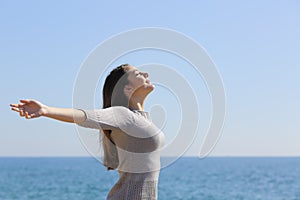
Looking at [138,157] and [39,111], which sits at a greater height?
[39,111]

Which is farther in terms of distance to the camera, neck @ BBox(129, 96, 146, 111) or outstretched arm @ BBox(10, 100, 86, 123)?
neck @ BBox(129, 96, 146, 111)

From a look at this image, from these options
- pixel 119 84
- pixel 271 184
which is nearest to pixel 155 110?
pixel 119 84

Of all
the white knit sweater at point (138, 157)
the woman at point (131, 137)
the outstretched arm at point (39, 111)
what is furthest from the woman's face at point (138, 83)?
the outstretched arm at point (39, 111)

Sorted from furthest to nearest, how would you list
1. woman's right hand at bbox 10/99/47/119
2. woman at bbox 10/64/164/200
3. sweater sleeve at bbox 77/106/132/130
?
woman at bbox 10/64/164/200, sweater sleeve at bbox 77/106/132/130, woman's right hand at bbox 10/99/47/119

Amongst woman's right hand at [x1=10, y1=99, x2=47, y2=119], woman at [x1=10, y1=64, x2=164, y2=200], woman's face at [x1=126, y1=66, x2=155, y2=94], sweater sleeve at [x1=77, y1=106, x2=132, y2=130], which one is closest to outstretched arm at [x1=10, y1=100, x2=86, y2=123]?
woman's right hand at [x1=10, y1=99, x2=47, y2=119]

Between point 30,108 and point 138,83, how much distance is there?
96 cm

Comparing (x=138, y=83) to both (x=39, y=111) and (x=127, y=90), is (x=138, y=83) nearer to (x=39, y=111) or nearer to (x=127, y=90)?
(x=127, y=90)

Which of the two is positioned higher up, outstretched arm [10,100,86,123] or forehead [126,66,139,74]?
forehead [126,66,139,74]

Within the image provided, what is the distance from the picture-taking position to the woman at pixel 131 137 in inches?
164

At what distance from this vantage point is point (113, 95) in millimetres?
4309

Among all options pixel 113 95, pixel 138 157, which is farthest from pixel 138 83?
pixel 138 157

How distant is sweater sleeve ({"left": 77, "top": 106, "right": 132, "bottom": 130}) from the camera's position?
3.80m

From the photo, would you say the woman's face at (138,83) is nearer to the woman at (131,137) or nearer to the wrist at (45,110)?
the woman at (131,137)

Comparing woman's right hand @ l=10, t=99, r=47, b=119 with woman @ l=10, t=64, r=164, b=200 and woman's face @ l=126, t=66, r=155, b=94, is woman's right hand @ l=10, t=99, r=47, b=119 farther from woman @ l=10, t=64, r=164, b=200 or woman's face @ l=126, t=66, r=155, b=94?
woman's face @ l=126, t=66, r=155, b=94
